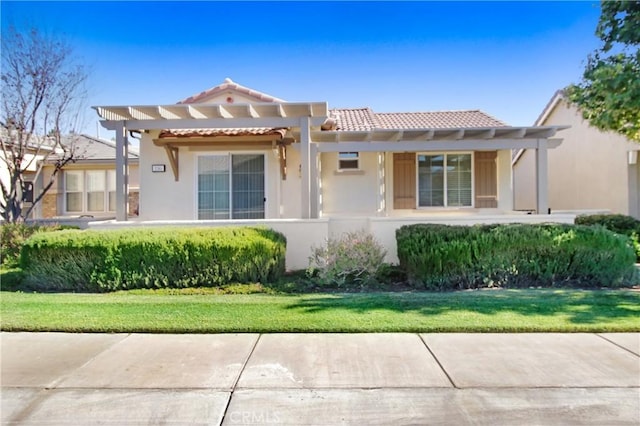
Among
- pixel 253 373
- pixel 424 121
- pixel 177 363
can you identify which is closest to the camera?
pixel 253 373

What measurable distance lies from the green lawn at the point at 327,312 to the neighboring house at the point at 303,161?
12.7 feet

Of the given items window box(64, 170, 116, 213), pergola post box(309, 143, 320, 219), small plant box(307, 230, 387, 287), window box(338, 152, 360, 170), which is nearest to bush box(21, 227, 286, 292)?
small plant box(307, 230, 387, 287)

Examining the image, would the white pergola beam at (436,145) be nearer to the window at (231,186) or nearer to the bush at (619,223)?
the window at (231,186)

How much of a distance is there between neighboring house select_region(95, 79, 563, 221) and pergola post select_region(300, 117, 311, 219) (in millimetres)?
26

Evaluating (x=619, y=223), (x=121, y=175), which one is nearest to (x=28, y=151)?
(x=121, y=175)

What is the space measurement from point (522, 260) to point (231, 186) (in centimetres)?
856

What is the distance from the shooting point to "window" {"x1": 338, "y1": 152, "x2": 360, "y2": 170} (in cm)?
1309

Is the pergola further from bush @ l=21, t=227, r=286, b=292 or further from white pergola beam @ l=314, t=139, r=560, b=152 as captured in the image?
bush @ l=21, t=227, r=286, b=292

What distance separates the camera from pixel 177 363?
4320 mm

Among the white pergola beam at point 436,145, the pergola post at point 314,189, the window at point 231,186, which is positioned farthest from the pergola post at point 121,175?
the white pergola beam at point 436,145

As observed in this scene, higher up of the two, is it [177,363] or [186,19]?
[186,19]

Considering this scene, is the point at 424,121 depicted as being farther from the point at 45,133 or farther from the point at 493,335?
the point at 45,133

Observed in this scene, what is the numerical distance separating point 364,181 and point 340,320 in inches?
314

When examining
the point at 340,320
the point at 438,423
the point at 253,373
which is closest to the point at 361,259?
the point at 340,320
